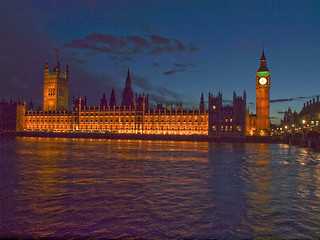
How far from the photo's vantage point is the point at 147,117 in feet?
412

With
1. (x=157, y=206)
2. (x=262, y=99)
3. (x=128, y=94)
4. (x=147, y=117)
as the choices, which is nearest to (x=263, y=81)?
(x=262, y=99)

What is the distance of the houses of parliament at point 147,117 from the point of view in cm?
11062

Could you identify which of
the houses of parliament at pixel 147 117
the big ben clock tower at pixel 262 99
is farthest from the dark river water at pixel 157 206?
the big ben clock tower at pixel 262 99

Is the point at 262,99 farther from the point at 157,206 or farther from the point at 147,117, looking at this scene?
the point at 157,206

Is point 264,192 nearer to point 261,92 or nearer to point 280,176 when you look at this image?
point 280,176

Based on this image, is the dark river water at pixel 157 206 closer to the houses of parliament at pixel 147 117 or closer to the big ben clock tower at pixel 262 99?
the houses of parliament at pixel 147 117

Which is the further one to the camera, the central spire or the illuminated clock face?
the central spire

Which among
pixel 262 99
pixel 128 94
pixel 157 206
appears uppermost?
pixel 128 94

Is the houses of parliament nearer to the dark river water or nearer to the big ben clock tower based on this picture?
the big ben clock tower

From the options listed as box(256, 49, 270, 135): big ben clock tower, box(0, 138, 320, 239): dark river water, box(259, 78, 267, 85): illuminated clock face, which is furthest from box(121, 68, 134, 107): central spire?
box(0, 138, 320, 239): dark river water

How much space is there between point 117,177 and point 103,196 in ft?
Answer: 17.0

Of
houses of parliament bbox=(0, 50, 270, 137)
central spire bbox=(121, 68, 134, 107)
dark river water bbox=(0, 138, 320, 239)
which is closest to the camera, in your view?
dark river water bbox=(0, 138, 320, 239)

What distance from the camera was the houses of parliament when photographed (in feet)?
363

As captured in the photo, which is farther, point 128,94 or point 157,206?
point 128,94
